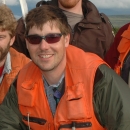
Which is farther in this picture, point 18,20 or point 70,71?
point 18,20

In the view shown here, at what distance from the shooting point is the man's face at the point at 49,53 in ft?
13.4

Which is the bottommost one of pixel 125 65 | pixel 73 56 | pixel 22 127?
pixel 22 127

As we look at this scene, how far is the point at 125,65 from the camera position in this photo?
471 cm

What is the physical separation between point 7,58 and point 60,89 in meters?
1.55

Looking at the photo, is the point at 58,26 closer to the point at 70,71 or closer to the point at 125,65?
the point at 70,71

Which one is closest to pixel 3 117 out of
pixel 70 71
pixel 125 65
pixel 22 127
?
pixel 22 127

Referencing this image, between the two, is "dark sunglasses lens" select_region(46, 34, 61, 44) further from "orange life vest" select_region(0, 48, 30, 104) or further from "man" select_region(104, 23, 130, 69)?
"orange life vest" select_region(0, 48, 30, 104)

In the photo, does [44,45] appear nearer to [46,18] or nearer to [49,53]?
[49,53]

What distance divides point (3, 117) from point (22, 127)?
0.31m

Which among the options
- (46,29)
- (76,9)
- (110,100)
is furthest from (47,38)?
(76,9)

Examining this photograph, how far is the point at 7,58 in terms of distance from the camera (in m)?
5.41

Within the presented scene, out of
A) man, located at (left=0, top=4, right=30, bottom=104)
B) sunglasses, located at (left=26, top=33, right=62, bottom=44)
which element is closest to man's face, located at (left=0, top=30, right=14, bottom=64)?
man, located at (left=0, top=4, right=30, bottom=104)

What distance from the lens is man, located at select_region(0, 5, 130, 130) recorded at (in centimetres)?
379

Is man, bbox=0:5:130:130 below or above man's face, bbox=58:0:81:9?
below
